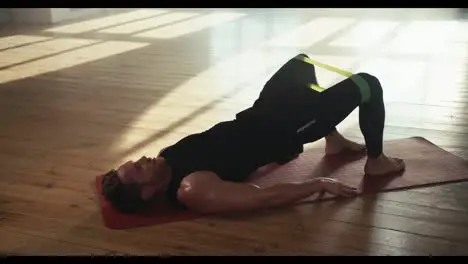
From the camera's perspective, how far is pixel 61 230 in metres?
1.74

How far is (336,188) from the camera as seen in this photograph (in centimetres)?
188

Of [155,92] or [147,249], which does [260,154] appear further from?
[155,92]

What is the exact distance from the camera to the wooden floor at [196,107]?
168 cm

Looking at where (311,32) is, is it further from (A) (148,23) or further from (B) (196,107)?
(B) (196,107)

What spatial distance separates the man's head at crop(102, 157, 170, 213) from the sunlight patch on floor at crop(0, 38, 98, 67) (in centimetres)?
237

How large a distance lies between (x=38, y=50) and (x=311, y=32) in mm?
2126

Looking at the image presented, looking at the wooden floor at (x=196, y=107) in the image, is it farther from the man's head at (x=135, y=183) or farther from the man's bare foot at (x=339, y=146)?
the man's bare foot at (x=339, y=146)

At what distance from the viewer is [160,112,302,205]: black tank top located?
6.00 ft

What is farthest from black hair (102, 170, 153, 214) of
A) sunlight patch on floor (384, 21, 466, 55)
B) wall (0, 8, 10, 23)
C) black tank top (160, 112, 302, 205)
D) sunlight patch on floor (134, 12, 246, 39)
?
wall (0, 8, 10, 23)

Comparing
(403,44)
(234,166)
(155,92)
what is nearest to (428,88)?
(403,44)

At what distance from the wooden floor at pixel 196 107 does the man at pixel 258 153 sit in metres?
0.07

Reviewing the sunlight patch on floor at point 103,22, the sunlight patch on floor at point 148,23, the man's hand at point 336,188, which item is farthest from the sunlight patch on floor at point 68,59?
the man's hand at point 336,188

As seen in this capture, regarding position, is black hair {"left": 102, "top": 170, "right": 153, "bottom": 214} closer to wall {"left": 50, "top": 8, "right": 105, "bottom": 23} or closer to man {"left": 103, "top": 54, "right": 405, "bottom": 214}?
man {"left": 103, "top": 54, "right": 405, "bottom": 214}

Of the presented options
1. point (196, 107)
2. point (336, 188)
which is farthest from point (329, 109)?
point (196, 107)
